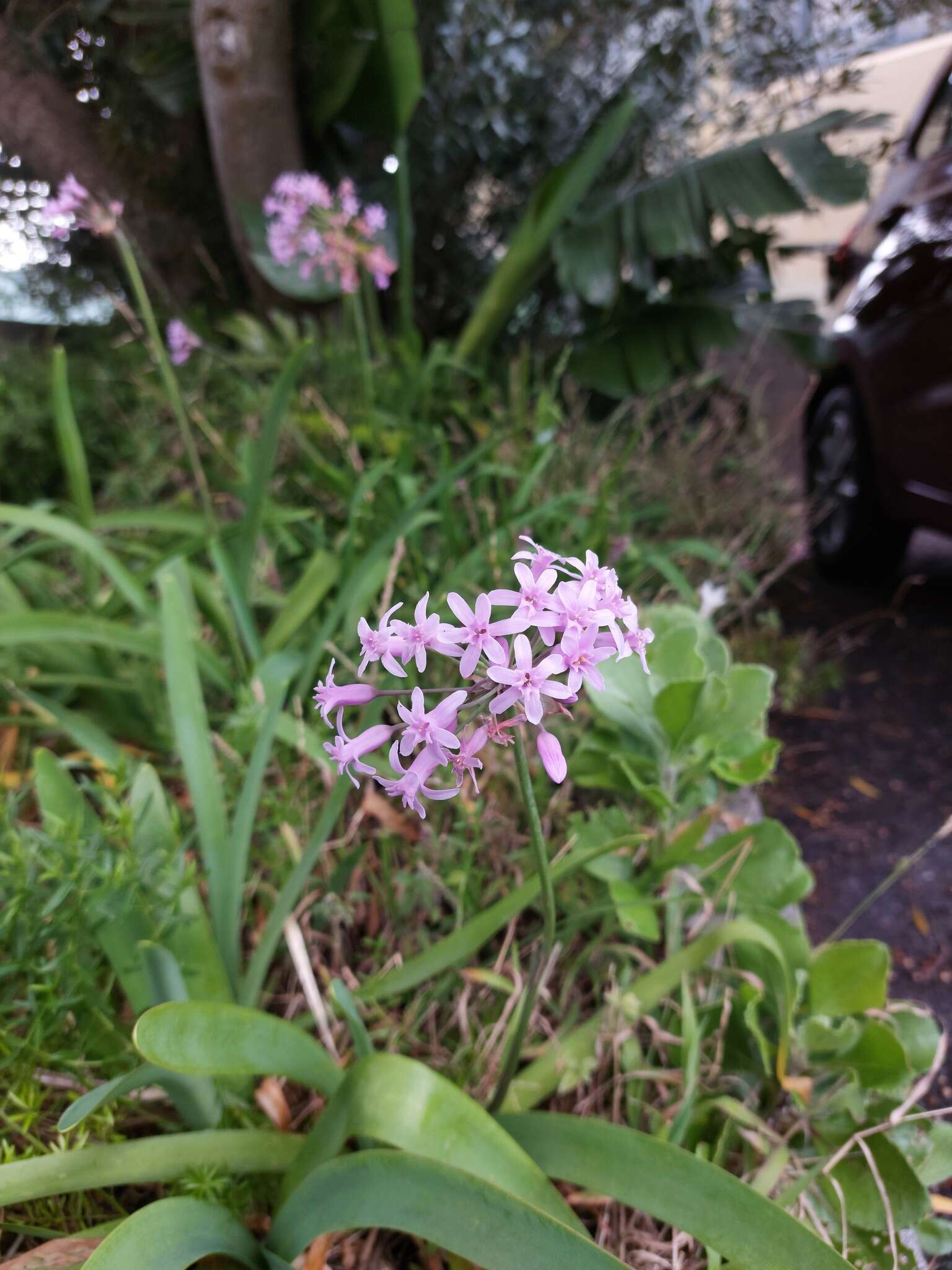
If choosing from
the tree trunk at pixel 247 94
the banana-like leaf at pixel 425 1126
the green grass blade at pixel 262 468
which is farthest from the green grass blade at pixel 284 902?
the tree trunk at pixel 247 94

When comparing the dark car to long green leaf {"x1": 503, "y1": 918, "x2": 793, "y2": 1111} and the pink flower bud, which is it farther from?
the pink flower bud

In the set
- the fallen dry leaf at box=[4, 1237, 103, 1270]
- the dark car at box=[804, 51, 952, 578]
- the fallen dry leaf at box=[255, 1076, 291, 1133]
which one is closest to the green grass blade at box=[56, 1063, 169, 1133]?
the fallen dry leaf at box=[4, 1237, 103, 1270]

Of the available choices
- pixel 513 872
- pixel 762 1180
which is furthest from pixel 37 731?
pixel 762 1180

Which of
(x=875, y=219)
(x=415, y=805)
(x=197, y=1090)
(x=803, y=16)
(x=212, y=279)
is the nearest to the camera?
(x=415, y=805)

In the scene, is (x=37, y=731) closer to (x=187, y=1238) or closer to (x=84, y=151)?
(x=187, y=1238)

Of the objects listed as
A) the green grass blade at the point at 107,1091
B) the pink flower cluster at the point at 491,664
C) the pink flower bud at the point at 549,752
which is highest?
the pink flower cluster at the point at 491,664

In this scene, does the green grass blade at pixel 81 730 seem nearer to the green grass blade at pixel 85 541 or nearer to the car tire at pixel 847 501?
the green grass blade at pixel 85 541

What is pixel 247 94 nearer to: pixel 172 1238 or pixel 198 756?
pixel 198 756
